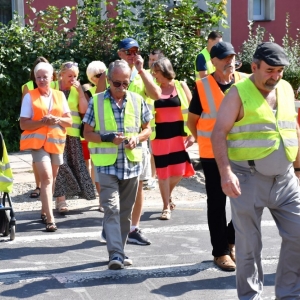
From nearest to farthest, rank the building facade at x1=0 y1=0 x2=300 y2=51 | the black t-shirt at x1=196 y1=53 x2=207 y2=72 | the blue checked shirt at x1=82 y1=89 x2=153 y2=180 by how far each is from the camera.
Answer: the blue checked shirt at x1=82 y1=89 x2=153 y2=180
the black t-shirt at x1=196 y1=53 x2=207 y2=72
the building facade at x1=0 y1=0 x2=300 y2=51

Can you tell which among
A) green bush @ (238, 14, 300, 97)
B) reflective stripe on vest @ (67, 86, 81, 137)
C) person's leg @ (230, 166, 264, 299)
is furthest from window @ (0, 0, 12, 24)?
person's leg @ (230, 166, 264, 299)

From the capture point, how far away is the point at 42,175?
8.23 metres

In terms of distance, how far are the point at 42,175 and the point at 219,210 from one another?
7.51 ft

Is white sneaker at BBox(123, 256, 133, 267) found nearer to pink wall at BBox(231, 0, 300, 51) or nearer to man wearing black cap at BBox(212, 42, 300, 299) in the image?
man wearing black cap at BBox(212, 42, 300, 299)

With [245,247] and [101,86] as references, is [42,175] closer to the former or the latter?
[101,86]

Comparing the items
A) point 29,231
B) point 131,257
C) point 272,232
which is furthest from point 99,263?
point 272,232

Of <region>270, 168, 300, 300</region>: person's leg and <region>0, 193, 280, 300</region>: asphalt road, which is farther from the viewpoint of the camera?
<region>0, 193, 280, 300</region>: asphalt road

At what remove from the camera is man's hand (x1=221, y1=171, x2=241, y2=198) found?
5289 millimetres

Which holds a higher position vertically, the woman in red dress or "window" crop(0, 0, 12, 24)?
"window" crop(0, 0, 12, 24)

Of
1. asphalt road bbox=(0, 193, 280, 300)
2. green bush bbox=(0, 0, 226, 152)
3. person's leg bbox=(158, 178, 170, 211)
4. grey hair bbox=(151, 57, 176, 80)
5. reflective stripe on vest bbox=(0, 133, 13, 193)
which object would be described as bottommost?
asphalt road bbox=(0, 193, 280, 300)

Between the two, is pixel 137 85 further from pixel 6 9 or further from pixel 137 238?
pixel 6 9

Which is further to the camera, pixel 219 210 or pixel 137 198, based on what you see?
pixel 137 198

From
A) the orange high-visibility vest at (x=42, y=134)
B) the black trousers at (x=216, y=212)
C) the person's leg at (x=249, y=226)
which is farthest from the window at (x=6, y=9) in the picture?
the person's leg at (x=249, y=226)

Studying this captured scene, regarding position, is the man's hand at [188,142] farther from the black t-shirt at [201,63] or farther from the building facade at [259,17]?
the building facade at [259,17]
